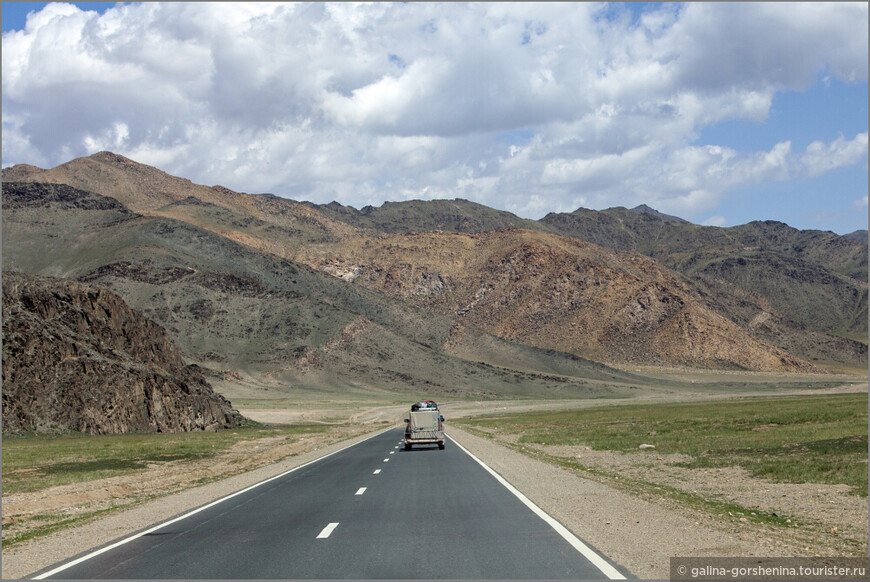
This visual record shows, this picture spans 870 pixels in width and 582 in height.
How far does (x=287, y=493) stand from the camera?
21.1m

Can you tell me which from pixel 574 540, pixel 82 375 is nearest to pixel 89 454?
pixel 82 375

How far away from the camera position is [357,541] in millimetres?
13094

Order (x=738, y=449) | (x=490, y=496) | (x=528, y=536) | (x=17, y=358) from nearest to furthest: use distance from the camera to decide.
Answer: (x=528, y=536), (x=490, y=496), (x=738, y=449), (x=17, y=358)

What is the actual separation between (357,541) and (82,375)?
188 feet

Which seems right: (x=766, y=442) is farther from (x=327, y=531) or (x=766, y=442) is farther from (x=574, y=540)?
(x=327, y=531)

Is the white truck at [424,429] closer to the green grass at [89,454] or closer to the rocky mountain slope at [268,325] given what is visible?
the green grass at [89,454]

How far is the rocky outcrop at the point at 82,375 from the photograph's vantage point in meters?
61.5

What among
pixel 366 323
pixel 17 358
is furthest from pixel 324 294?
pixel 17 358

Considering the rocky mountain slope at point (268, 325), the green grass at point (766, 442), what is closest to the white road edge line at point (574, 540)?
the green grass at point (766, 442)

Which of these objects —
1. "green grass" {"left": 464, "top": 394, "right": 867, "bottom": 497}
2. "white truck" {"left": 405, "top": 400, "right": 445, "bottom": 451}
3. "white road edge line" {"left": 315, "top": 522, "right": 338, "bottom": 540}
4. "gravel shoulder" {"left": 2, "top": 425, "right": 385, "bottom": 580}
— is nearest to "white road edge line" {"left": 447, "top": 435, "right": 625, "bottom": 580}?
"white road edge line" {"left": 315, "top": 522, "right": 338, "bottom": 540}

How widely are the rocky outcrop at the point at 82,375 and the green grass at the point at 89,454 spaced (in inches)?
109

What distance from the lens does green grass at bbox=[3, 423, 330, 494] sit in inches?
1240

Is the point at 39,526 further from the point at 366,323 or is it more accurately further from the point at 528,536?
the point at 366,323

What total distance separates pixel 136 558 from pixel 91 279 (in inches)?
6406
